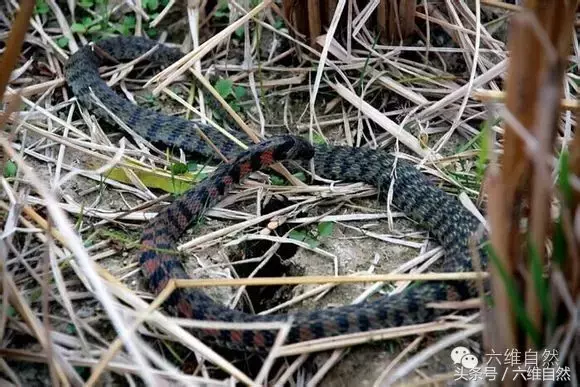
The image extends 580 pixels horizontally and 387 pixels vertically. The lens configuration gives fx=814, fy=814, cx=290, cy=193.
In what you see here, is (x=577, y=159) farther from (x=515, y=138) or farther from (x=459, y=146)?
(x=459, y=146)

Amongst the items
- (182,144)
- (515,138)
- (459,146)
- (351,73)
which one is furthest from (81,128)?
(515,138)

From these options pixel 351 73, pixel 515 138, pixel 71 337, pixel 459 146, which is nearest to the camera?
pixel 515 138

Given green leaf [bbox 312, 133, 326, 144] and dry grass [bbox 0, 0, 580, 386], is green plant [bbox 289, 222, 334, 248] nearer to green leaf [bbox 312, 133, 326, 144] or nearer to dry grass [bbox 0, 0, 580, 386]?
dry grass [bbox 0, 0, 580, 386]

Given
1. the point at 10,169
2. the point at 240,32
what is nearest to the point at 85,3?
the point at 240,32

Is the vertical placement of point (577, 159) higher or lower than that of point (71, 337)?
higher

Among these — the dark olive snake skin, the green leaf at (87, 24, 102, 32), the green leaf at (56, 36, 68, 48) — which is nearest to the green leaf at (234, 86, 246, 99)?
the dark olive snake skin

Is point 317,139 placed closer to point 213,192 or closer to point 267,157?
point 267,157

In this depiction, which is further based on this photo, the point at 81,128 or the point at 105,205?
the point at 81,128

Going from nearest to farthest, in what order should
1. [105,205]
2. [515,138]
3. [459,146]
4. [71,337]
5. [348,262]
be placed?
[515,138] < [71,337] < [348,262] < [105,205] < [459,146]
